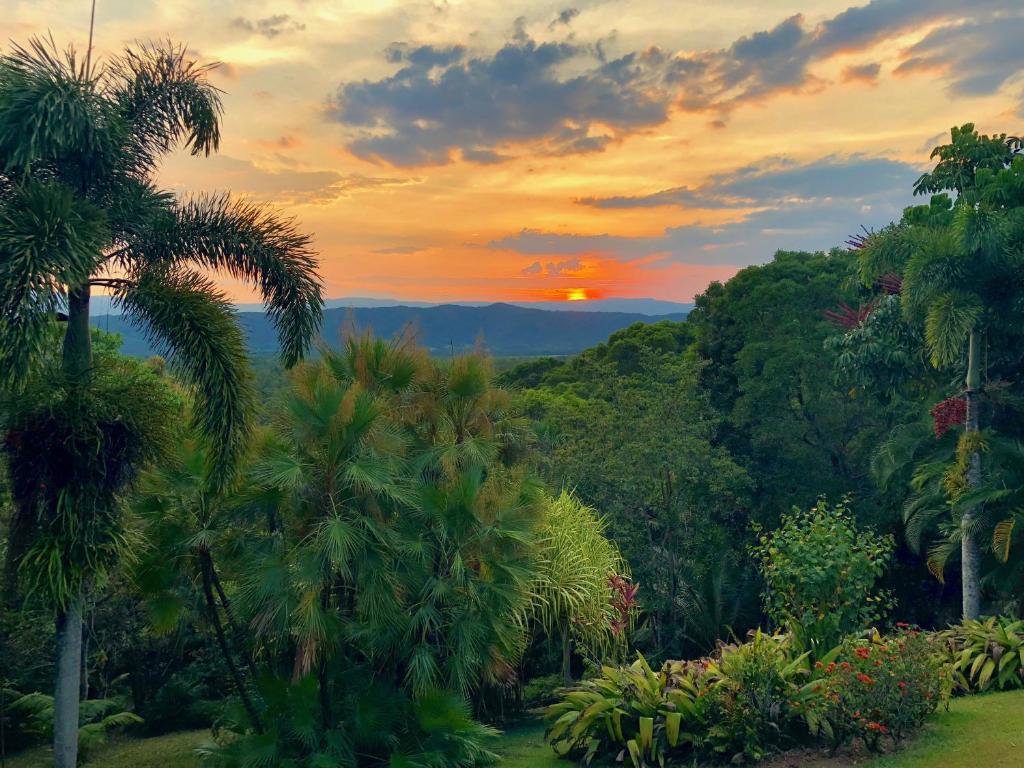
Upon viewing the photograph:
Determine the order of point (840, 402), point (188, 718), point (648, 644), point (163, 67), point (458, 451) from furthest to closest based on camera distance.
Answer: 1. point (840, 402)
2. point (648, 644)
3. point (188, 718)
4. point (458, 451)
5. point (163, 67)

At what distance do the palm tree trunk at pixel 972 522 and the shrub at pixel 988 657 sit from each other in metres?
2.46

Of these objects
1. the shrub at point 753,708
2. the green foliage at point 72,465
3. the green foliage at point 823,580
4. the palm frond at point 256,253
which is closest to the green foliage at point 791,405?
the green foliage at point 823,580

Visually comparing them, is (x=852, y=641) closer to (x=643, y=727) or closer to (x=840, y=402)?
(x=643, y=727)

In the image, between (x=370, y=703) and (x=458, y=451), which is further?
(x=458, y=451)

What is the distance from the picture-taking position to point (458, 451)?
11.5 meters

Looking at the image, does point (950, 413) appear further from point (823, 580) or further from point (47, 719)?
point (47, 719)

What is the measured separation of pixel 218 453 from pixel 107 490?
1.43 metres

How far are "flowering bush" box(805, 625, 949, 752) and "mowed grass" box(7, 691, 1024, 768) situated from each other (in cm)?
23

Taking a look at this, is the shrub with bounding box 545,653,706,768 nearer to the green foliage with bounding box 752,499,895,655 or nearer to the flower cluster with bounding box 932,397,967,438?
the green foliage with bounding box 752,499,895,655

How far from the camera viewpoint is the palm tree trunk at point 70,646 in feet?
31.0

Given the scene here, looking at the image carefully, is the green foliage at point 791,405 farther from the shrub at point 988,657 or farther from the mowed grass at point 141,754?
the mowed grass at point 141,754

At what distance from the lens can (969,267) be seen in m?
14.3

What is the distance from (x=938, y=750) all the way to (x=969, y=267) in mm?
8823

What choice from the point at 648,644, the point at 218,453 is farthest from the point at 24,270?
the point at 648,644
